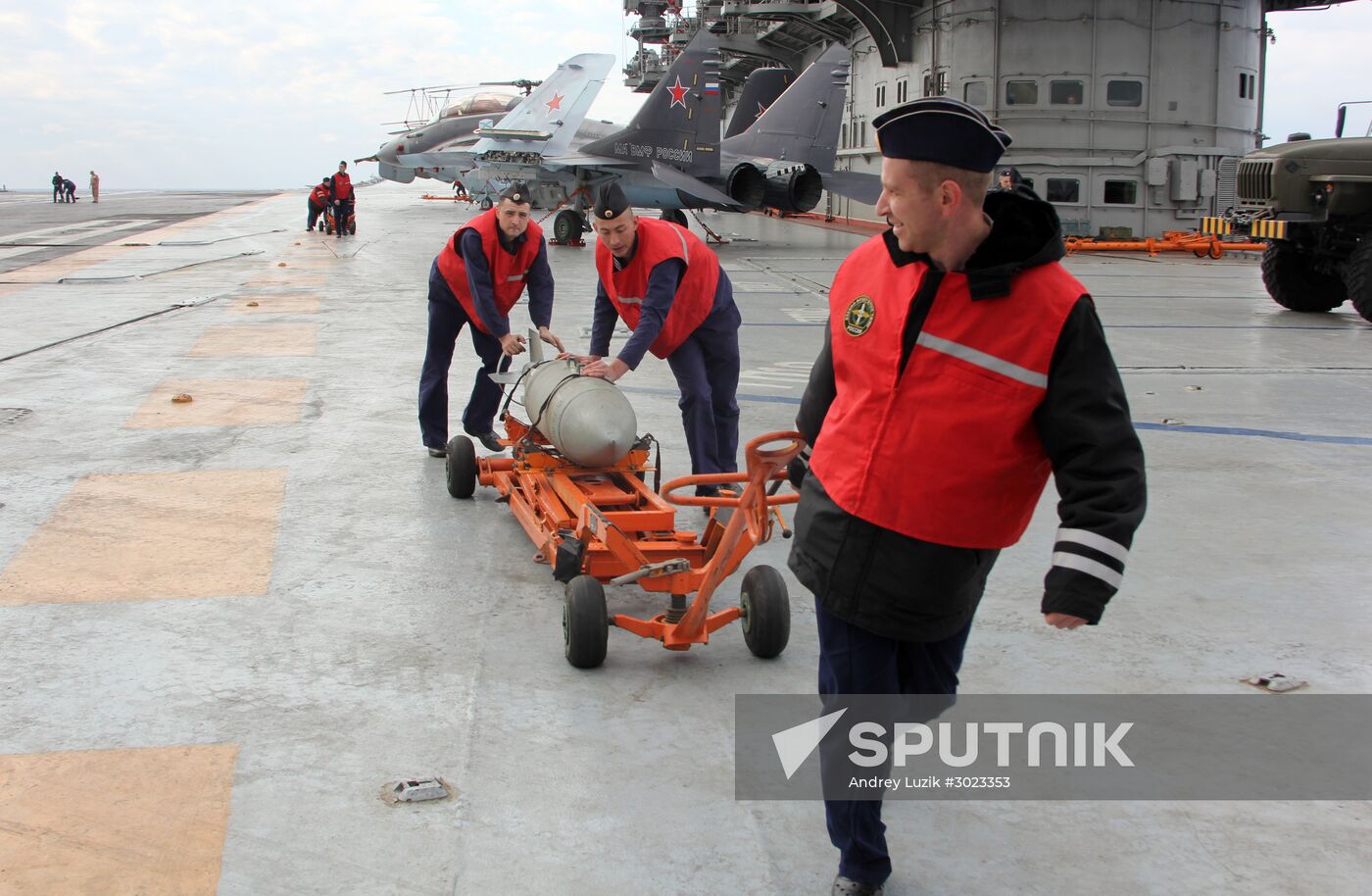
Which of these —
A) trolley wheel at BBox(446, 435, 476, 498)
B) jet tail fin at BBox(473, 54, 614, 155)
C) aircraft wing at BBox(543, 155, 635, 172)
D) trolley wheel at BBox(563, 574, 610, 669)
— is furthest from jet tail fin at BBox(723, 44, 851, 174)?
trolley wheel at BBox(563, 574, 610, 669)

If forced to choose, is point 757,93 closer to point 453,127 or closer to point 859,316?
point 453,127

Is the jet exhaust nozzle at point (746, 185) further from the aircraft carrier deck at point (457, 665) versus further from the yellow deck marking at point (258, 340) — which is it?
the aircraft carrier deck at point (457, 665)

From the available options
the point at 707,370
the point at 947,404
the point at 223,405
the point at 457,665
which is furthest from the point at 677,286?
the point at 223,405

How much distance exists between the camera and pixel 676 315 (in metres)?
6.37

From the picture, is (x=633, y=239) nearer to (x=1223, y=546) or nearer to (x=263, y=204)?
(x=1223, y=546)

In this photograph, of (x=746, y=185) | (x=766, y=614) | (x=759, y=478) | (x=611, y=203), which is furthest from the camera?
(x=746, y=185)

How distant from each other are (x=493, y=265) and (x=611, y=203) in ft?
5.49

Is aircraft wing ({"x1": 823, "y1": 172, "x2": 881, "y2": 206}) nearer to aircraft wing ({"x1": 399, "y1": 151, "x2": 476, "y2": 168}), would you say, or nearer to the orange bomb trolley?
aircraft wing ({"x1": 399, "y1": 151, "x2": 476, "y2": 168})

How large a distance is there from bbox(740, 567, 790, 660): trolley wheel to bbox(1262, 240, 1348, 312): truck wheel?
13965 mm

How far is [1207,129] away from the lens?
2745 centimetres

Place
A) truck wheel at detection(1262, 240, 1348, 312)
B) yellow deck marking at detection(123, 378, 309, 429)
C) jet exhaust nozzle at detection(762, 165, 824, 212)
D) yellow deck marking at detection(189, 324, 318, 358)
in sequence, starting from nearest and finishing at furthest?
yellow deck marking at detection(123, 378, 309, 429)
yellow deck marking at detection(189, 324, 318, 358)
truck wheel at detection(1262, 240, 1348, 312)
jet exhaust nozzle at detection(762, 165, 824, 212)

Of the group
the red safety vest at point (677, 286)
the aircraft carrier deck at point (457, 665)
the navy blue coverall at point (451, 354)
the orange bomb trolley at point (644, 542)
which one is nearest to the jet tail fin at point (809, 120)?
the aircraft carrier deck at point (457, 665)

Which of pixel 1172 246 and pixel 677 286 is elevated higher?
pixel 1172 246

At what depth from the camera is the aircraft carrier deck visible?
126 inches
